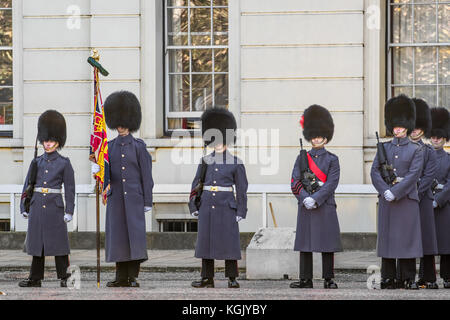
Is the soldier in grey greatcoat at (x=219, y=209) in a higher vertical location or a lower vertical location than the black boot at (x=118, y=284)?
higher

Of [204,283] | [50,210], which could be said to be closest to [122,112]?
[50,210]

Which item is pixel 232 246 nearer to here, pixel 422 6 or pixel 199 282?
pixel 199 282

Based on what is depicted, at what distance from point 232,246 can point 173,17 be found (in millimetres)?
6431

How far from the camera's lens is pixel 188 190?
1602 cm

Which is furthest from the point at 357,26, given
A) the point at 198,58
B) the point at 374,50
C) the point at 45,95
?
the point at 45,95

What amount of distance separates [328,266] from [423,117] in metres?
1.93

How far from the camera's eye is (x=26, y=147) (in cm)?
1641

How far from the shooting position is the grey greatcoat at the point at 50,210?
11270 millimetres

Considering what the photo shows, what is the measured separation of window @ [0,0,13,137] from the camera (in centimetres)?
1686

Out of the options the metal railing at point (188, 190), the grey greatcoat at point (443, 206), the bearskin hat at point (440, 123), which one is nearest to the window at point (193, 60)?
the metal railing at point (188, 190)

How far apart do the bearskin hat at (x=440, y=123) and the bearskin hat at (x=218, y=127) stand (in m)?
2.17

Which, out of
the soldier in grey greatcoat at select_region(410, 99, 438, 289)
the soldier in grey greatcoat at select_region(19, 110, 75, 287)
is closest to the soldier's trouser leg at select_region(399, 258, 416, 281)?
the soldier in grey greatcoat at select_region(410, 99, 438, 289)

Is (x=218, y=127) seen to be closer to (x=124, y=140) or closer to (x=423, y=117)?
(x=124, y=140)

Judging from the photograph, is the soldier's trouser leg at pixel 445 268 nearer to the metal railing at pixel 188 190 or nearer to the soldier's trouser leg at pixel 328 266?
the soldier's trouser leg at pixel 328 266
